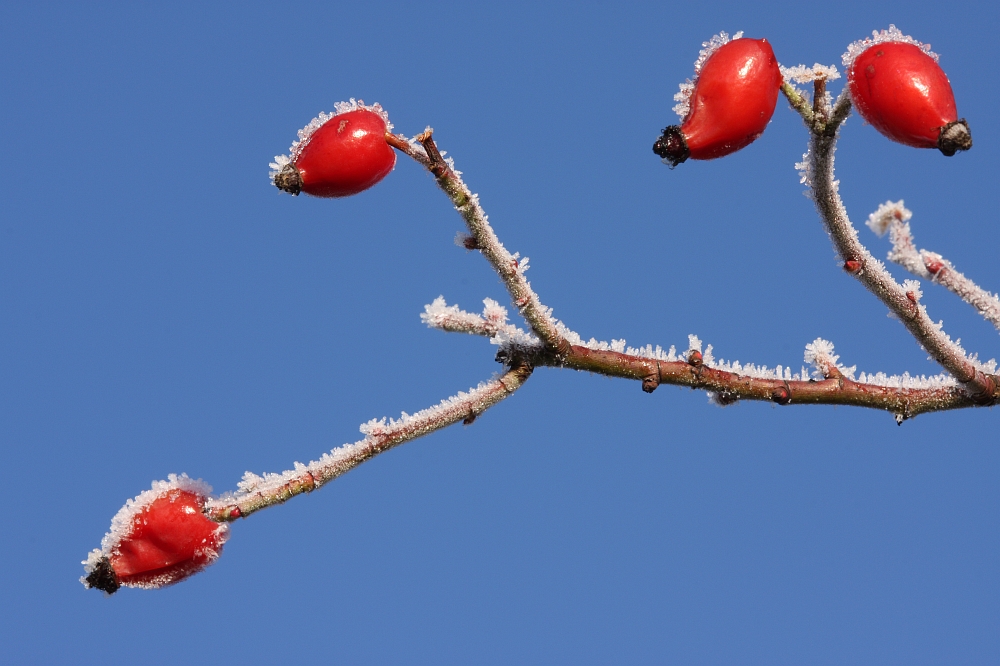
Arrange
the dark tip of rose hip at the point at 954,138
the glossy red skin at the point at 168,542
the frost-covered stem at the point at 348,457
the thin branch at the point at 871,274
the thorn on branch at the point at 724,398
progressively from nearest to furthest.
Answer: the dark tip of rose hip at the point at 954,138, the thin branch at the point at 871,274, the frost-covered stem at the point at 348,457, the glossy red skin at the point at 168,542, the thorn on branch at the point at 724,398

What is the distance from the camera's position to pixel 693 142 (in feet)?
7.25

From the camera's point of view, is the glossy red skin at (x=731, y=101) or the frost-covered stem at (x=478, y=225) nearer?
the glossy red skin at (x=731, y=101)

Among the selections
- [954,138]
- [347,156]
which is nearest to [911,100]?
[954,138]

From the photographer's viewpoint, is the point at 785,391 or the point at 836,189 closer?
the point at 836,189

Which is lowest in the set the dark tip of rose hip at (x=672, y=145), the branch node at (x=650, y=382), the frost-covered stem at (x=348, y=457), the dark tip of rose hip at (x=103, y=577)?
Answer: the branch node at (x=650, y=382)

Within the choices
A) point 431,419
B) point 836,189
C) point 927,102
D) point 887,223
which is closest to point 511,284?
point 431,419

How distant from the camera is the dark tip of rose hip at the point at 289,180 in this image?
→ 2.45 m

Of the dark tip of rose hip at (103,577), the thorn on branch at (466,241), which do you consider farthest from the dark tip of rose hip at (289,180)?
the dark tip of rose hip at (103,577)

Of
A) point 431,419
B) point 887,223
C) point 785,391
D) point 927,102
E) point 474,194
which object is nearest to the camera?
point 927,102

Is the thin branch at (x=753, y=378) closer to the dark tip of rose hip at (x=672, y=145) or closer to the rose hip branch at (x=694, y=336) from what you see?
the rose hip branch at (x=694, y=336)

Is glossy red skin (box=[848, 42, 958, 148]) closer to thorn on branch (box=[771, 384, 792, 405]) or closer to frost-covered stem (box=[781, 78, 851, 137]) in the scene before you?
frost-covered stem (box=[781, 78, 851, 137])

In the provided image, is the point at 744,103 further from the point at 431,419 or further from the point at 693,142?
the point at 431,419

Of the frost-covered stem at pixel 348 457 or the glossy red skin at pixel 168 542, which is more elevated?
the glossy red skin at pixel 168 542

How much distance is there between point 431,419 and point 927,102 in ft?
4.82
